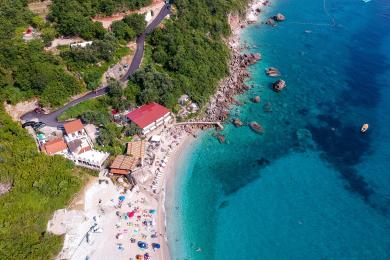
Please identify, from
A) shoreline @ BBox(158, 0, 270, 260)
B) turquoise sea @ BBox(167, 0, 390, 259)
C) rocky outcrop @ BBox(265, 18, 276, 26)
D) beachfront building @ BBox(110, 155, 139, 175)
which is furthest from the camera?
rocky outcrop @ BBox(265, 18, 276, 26)

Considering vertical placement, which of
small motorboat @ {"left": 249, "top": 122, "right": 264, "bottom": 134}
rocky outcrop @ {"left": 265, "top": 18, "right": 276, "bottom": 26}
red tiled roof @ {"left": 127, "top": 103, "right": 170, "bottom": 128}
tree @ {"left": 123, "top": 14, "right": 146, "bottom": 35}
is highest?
tree @ {"left": 123, "top": 14, "right": 146, "bottom": 35}

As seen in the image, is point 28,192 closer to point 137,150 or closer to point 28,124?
point 28,124

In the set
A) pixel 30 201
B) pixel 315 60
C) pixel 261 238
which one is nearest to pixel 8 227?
pixel 30 201

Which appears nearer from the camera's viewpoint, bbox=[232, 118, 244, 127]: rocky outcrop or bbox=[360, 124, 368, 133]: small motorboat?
bbox=[360, 124, 368, 133]: small motorboat

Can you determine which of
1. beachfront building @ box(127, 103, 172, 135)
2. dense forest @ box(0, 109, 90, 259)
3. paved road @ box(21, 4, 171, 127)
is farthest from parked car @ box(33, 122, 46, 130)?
beachfront building @ box(127, 103, 172, 135)

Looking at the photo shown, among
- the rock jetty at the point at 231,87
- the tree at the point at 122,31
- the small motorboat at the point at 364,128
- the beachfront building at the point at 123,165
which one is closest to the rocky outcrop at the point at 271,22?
the rock jetty at the point at 231,87

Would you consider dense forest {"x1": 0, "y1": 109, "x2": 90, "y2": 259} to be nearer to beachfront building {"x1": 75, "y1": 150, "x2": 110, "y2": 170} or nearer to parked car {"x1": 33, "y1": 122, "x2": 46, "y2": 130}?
beachfront building {"x1": 75, "y1": 150, "x2": 110, "y2": 170}
